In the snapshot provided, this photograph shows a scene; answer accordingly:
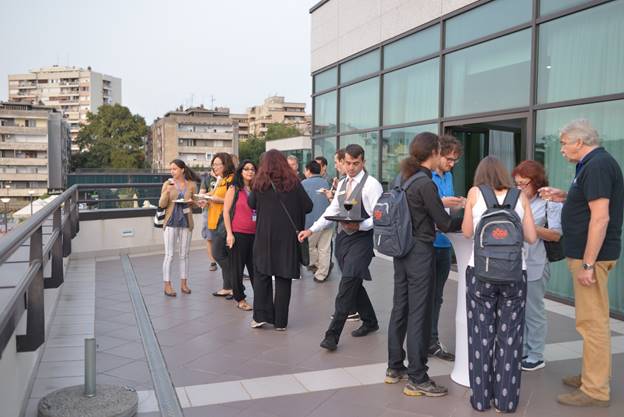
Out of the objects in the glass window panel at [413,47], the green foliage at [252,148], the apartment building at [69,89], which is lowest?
the glass window panel at [413,47]

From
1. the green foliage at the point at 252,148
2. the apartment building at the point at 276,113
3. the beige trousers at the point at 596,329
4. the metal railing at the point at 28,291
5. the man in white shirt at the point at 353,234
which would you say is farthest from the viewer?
the apartment building at the point at 276,113

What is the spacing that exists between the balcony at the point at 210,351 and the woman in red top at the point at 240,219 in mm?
663

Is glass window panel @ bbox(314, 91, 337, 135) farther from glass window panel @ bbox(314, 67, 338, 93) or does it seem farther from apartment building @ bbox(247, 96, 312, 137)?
apartment building @ bbox(247, 96, 312, 137)

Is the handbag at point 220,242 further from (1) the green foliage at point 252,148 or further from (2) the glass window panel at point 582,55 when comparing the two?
(1) the green foliage at point 252,148

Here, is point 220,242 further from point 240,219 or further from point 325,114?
point 325,114

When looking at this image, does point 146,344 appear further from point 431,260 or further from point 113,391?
point 431,260

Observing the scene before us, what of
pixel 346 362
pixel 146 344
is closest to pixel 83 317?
pixel 146 344

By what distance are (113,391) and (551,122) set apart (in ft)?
19.2

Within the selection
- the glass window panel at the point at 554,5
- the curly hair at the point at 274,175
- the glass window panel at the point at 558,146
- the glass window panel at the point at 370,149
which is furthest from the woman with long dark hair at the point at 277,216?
the glass window panel at the point at 370,149

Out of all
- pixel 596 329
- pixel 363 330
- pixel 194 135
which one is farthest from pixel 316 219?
pixel 194 135

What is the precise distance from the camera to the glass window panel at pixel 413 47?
9.90m

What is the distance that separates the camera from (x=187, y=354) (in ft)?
17.4

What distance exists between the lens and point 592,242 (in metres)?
3.92

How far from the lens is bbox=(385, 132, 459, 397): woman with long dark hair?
4.17 metres
